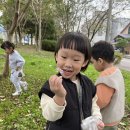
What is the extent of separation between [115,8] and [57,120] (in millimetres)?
30250

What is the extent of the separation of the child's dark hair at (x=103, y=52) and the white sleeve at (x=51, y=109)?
96 cm

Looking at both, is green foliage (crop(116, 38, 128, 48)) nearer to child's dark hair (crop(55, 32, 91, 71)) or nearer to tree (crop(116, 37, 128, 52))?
tree (crop(116, 37, 128, 52))

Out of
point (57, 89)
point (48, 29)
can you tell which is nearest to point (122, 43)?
point (48, 29)

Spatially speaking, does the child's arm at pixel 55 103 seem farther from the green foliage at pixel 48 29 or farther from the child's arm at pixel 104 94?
the green foliage at pixel 48 29

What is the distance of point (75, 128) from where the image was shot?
2.37 meters

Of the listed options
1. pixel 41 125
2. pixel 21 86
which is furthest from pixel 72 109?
pixel 21 86

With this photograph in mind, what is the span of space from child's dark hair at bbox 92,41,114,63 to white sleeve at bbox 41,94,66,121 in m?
0.96

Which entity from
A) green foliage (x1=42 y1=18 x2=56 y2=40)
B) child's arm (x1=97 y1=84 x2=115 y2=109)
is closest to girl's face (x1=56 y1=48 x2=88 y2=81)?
child's arm (x1=97 y1=84 x2=115 y2=109)

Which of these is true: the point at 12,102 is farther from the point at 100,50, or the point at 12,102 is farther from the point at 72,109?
the point at 72,109

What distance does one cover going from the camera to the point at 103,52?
3.03 meters

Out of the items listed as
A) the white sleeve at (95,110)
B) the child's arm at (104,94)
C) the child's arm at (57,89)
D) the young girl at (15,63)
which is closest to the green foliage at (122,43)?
the young girl at (15,63)

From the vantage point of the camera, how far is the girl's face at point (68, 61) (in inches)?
89.4

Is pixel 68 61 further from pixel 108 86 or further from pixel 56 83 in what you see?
pixel 108 86

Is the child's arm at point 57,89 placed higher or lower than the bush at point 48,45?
higher
